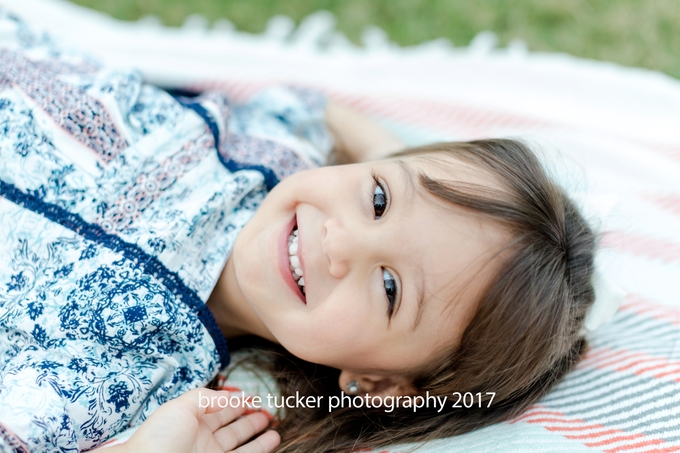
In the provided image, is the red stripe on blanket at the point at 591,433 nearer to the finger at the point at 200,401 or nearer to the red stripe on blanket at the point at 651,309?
the red stripe on blanket at the point at 651,309

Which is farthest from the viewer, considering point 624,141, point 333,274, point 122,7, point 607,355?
point 122,7

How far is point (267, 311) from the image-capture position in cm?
129

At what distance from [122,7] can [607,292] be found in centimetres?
221

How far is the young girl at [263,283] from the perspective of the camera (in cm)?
119

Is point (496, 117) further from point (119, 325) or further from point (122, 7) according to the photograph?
point (122, 7)

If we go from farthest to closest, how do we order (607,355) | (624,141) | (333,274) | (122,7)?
(122,7) < (624,141) < (607,355) < (333,274)

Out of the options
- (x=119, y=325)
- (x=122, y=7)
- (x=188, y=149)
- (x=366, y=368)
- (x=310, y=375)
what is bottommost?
(x=310, y=375)

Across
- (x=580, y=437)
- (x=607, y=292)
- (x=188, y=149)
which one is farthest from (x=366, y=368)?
(x=188, y=149)

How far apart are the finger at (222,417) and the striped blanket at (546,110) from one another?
11 cm

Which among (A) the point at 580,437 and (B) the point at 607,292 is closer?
(A) the point at 580,437

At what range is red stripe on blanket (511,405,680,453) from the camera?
3.93ft

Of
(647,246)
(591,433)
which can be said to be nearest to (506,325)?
(591,433)

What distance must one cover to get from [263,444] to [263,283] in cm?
33

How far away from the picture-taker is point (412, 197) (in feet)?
4.09
